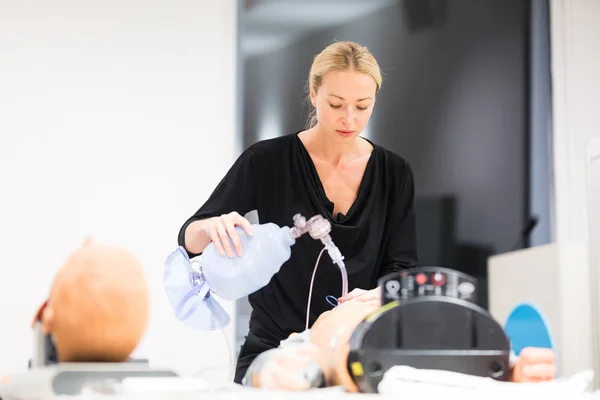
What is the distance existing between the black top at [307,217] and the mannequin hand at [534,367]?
2.29ft

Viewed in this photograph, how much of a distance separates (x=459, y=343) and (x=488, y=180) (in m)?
2.34

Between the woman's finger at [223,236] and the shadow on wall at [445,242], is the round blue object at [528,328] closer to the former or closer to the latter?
the woman's finger at [223,236]

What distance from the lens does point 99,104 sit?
2691 mm

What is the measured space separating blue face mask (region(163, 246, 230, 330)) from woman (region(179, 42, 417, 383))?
18 cm

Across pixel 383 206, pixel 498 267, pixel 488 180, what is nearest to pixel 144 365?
pixel 383 206

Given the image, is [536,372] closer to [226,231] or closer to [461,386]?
[461,386]

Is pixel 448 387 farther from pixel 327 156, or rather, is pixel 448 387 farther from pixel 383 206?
pixel 327 156

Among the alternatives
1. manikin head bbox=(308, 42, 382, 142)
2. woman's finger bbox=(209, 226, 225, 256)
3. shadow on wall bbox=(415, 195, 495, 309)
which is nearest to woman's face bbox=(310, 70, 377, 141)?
manikin head bbox=(308, 42, 382, 142)

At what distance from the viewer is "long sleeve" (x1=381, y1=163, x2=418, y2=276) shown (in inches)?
65.2

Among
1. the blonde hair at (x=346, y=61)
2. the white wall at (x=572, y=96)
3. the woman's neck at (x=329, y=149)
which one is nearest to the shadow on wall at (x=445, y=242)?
the white wall at (x=572, y=96)

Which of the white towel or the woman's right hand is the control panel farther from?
the woman's right hand

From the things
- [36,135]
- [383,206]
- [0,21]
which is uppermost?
[0,21]

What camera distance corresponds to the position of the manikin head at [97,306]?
3.07ft

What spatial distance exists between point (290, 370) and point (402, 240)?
2.62 ft
